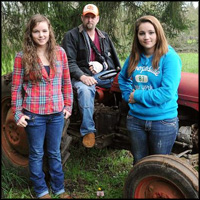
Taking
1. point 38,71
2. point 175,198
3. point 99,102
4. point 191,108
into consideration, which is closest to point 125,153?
point 99,102

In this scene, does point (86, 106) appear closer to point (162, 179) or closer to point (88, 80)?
point (88, 80)

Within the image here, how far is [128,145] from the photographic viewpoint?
10.9ft

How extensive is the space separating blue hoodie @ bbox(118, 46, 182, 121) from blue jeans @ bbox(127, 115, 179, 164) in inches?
2.0

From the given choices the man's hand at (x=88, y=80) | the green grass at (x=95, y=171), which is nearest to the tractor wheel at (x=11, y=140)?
the green grass at (x=95, y=171)

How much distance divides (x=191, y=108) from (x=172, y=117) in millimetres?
476

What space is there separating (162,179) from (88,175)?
1.39 metres

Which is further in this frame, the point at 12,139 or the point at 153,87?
the point at 12,139

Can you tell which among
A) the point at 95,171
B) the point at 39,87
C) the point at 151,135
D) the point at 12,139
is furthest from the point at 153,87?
the point at 12,139

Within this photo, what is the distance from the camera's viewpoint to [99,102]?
3.45 metres

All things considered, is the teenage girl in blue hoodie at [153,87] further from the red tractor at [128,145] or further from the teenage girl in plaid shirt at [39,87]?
the teenage girl in plaid shirt at [39,87]

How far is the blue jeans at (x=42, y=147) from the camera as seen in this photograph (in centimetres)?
264

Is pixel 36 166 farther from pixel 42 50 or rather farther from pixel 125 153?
pixel 125 153

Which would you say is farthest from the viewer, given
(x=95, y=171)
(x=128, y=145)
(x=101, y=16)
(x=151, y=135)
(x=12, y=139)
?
(x=101, y=16)

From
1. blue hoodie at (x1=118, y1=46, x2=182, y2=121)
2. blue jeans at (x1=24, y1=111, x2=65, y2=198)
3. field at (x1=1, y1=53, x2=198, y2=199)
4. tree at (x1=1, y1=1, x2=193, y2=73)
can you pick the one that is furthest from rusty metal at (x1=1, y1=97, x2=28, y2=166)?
blue hoodie at (x1=118, y1=46, x2=182, y2=121)
